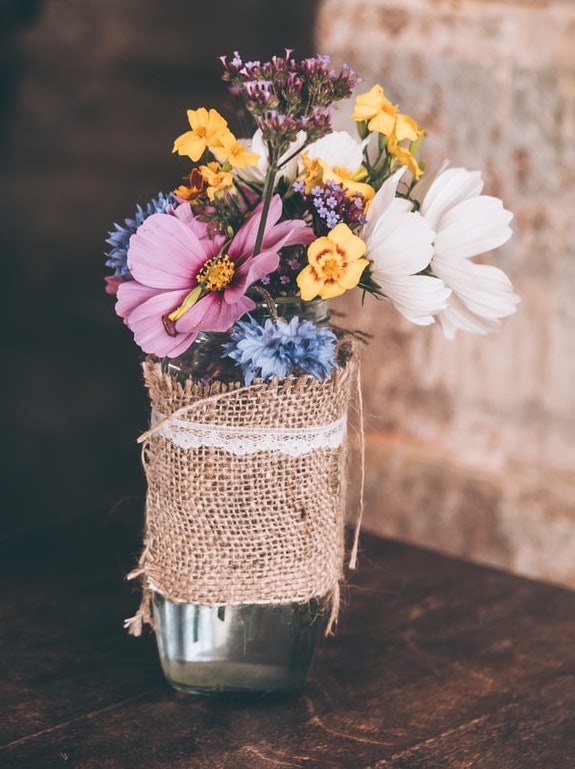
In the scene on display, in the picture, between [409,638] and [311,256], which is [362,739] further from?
[311,256]

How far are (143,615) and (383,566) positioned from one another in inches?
15.9

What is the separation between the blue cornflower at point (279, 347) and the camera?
34.9 inches

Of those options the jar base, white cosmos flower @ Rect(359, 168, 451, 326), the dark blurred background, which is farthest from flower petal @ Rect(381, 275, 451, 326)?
the dark blurred background

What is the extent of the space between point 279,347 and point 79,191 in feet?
5.52

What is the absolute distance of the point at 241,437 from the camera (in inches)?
37.1

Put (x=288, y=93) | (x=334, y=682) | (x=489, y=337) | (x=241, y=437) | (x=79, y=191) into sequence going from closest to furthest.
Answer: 1. (x=288, y=93)
2. (x=241, y=437)
3. (x=334, y=682)
4. (x=489, y=337)
5. (x=79, y=191)

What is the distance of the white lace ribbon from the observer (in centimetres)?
94

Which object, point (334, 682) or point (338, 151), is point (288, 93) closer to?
point (338, 151)

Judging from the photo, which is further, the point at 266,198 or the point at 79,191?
the point at 79,191

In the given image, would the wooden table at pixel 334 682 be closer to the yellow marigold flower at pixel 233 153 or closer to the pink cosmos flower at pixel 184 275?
the pink cosmos flower at pixel 184 275

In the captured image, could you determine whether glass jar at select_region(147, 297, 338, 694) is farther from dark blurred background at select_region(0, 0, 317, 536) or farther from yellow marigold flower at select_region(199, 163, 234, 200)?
dark blurred background at select_region(0, 0, 317, 536)

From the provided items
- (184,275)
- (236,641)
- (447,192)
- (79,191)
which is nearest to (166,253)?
(184,275)

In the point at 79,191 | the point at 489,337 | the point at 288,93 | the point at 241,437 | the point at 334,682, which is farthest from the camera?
the point at 79,191

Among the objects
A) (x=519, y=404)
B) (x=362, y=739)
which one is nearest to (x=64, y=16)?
(x=519, y=404)
